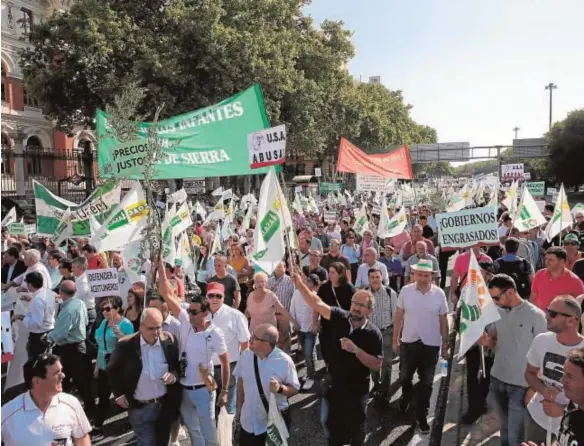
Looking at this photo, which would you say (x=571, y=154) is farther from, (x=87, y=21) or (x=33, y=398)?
(x=33, y=398)

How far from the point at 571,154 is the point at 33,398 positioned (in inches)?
2156

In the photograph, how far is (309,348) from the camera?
7301 mm

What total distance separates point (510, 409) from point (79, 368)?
4453mm

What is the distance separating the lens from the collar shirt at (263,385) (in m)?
4.44

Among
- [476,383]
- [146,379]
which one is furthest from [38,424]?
[476,383]

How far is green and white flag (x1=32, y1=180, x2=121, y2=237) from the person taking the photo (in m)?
10.2

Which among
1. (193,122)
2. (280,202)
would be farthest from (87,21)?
(280,202)

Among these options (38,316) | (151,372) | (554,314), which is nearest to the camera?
(554,314)

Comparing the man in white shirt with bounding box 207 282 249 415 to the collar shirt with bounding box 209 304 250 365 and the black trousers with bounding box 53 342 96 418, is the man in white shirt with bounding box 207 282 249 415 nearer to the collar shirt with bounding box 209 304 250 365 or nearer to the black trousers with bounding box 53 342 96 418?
the collar shirt with bounding box 209 304 250 365

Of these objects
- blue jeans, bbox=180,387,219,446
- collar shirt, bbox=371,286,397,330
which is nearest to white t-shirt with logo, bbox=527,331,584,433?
collar shirt, bbox=371,286,397,330

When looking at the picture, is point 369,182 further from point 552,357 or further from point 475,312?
point 552,357

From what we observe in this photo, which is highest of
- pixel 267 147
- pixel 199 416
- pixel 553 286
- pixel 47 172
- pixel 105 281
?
pixel 47 172

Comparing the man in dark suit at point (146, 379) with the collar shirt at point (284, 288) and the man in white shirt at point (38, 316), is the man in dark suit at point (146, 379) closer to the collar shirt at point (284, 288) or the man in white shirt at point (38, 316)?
the man in white shirt at point (38, 316)

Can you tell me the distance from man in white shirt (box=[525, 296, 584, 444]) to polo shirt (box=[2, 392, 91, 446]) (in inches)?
128
